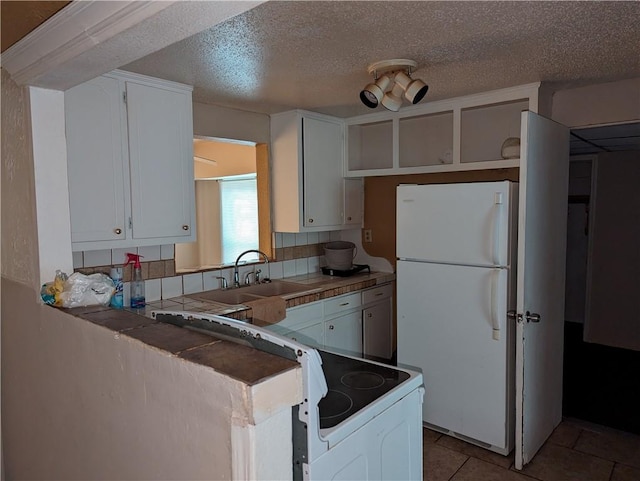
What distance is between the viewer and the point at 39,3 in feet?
4.41

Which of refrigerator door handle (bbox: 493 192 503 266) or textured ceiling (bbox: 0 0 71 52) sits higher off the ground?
textured ceiling (bbox: 0 0 71 52)

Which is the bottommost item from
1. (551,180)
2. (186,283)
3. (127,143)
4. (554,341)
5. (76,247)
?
(554,341)

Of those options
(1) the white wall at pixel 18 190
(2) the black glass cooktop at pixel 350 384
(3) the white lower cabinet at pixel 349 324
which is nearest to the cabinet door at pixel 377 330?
(3) the white lower cabinet at pixel 349 324

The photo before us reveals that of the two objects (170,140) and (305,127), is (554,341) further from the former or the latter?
(170,140)

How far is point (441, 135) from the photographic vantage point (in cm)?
346

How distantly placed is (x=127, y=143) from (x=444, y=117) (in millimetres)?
2255

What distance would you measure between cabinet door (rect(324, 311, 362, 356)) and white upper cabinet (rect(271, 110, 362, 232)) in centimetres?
74

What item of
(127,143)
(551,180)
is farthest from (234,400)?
(551,180)

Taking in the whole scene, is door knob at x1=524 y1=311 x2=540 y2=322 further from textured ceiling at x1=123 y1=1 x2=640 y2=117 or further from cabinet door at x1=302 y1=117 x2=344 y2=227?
cabinet door at x1=302 y1=117 x2=344 y2=227

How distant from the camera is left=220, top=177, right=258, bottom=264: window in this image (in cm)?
504

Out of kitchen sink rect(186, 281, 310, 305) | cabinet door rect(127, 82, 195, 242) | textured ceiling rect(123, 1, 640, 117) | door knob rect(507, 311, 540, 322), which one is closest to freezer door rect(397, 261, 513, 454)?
door knob rect(507, 311, 540, 322)

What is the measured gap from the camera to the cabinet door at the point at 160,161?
2455 mm

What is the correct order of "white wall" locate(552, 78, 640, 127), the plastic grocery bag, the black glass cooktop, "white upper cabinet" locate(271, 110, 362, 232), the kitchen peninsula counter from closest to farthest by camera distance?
the kitchen peninsula counter
the black glass cooktop
the plastic grocery bag
"white wall" locate(552, 78, 640, 127)
"white upper cabinet" locate(271, 110, 362, 232)

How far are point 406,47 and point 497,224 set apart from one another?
1090mm
